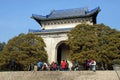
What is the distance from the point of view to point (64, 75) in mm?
17531

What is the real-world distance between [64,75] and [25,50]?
1419 centimetres

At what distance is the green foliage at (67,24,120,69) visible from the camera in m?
28.4

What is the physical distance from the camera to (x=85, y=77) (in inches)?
654

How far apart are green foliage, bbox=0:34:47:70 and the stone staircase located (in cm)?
1118

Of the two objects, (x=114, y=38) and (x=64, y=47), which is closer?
(x=114, y=38)

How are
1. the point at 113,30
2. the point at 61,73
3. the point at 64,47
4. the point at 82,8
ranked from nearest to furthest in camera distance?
the point at 61,73, the point at 113,30, the point at 64,47, the point at 82,8

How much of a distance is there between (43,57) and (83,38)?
5.55m

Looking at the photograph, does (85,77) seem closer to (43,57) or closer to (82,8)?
(43,57)

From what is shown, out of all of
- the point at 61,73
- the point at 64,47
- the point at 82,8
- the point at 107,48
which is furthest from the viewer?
the point at 82,8

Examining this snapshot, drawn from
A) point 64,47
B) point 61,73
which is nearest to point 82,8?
point 64,47

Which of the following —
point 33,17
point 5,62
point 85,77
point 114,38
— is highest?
point 33,17

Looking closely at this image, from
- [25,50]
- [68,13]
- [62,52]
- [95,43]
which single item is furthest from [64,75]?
[68,13]

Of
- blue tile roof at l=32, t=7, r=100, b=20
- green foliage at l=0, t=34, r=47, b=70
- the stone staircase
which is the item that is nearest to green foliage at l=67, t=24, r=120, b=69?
green foliage at l=0, t=34, r=47, b=70

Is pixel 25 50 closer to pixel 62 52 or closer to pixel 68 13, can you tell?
pixel 62 52
